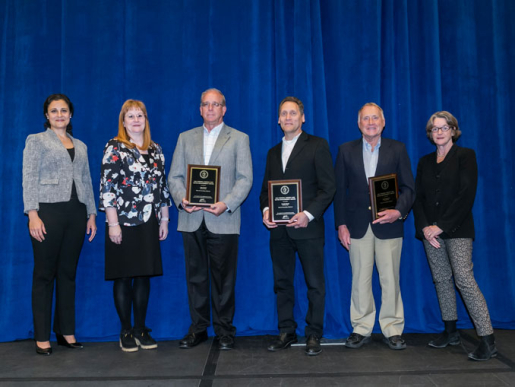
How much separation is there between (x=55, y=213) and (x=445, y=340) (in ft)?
9.44

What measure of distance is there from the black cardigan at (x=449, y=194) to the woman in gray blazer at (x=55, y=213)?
8.04 feet

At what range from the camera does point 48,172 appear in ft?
10.4

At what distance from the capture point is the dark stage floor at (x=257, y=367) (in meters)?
2.57

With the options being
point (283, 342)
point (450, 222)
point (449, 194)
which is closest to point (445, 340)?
point (450, 222)

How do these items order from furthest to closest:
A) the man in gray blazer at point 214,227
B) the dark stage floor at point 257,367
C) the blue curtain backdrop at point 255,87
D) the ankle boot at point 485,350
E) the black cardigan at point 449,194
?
the blue curtain backdrop at point 255,87 → the man in gray blazer at point 214,227 → the black cardigan at point 449,194 → the ankle boot at point 485,350 → the dark stage floor at point 257,367

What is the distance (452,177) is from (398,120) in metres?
0.90

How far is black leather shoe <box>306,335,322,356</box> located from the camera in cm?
301

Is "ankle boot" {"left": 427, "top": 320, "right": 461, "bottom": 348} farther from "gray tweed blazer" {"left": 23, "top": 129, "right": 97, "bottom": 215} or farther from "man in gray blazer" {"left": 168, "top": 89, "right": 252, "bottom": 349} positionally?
"gray tweed blazer" {"left": 23, "top": 129, "right": 97, "bottom": 215}

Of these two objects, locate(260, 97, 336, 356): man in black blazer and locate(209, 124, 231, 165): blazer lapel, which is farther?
locate(209, 124, 231, 165): blazer lapel

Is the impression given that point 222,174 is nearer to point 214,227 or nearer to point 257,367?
point 214,227

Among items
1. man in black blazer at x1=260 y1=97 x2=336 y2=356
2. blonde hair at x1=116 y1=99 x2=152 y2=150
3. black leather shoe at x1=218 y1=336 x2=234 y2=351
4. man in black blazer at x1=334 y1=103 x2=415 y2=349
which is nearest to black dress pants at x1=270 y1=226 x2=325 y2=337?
man in black blazer at x1=260 y1=97 x2=336 y2=356

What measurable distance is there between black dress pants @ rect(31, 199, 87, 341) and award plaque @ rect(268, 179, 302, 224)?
1395 millimetres

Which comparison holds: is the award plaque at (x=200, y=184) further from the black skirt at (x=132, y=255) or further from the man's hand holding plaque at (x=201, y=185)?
the black skirt at (x=132, y=255)

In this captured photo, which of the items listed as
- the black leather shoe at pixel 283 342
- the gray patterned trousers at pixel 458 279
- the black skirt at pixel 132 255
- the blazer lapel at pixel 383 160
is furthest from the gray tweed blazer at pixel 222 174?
the gray patterned trousers at pixel 458 279
